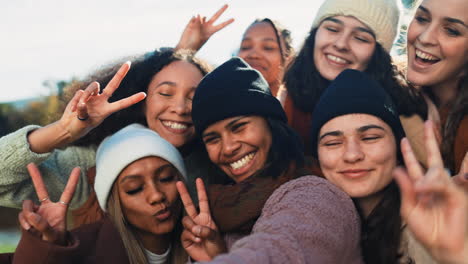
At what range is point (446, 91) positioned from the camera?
144 inches

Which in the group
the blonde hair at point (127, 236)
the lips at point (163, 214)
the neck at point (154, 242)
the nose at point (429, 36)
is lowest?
the neck at point (154, 242)

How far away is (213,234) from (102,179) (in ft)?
2.93

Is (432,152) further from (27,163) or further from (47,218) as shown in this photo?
(27,163)

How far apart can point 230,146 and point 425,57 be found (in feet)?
4.93

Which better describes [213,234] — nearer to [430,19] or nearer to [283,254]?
[283,254]

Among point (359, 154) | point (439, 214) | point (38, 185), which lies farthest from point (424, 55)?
point (38, 185)

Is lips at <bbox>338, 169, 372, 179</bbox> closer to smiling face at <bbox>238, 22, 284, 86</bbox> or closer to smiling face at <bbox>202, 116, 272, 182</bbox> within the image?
smiling face at <bbox>202, 116, 272, 182</bbox>

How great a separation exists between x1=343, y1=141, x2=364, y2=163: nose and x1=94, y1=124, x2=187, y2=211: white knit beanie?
1.10 meters

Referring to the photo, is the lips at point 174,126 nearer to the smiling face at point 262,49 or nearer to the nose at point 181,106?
the nose at point 181,106

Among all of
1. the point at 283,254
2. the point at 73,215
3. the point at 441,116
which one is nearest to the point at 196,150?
the point at 73,215

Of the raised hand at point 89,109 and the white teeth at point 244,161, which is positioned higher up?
the raised hand at point 89,109

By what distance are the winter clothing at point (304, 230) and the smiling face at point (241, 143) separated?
71cm

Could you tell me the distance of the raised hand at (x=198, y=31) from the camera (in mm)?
4730

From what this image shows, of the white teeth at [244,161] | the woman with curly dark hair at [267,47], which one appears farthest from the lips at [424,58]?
the woman with curly dark hair at [267,47]
